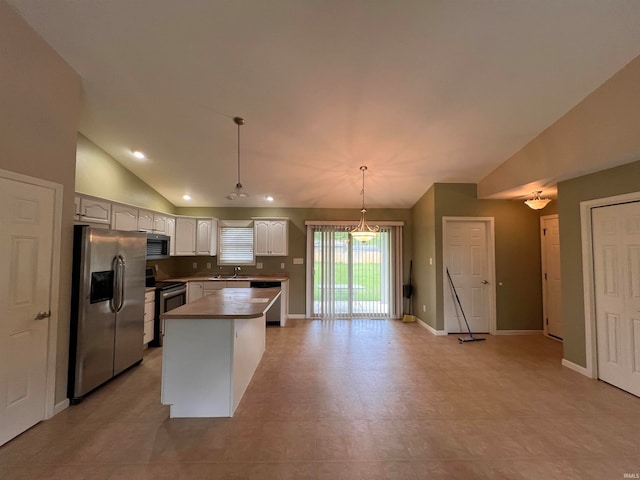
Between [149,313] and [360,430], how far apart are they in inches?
133

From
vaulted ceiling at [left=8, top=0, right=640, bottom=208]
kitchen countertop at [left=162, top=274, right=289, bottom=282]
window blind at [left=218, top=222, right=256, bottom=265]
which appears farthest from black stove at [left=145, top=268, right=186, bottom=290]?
vaulted ceiling at [left=8, top=0, right=640, bottom=208]

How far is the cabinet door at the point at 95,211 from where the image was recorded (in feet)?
10.7

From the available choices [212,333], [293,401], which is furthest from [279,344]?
[212,333]

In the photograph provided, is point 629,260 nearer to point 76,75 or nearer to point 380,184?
point 380,184

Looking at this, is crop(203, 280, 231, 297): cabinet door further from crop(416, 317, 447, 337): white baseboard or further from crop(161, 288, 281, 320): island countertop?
crop(416, 317, 447, 337): white baseboard

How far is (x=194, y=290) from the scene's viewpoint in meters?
5.17

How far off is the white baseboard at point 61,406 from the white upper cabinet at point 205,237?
3.30 m

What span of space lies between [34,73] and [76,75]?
0.46 metres

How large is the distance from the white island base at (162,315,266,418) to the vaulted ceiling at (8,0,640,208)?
2262 millimetres

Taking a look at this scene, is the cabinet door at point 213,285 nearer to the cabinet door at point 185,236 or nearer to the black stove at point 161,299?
the black stove at point 161,299

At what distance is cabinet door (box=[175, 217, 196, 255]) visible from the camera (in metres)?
5.45

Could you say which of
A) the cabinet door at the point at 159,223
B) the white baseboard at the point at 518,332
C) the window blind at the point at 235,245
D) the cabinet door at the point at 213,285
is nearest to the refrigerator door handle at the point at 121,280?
the cabinet door at the point at 159,223

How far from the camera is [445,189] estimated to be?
16.1 ft

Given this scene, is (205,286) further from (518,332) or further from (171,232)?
(518,332)
